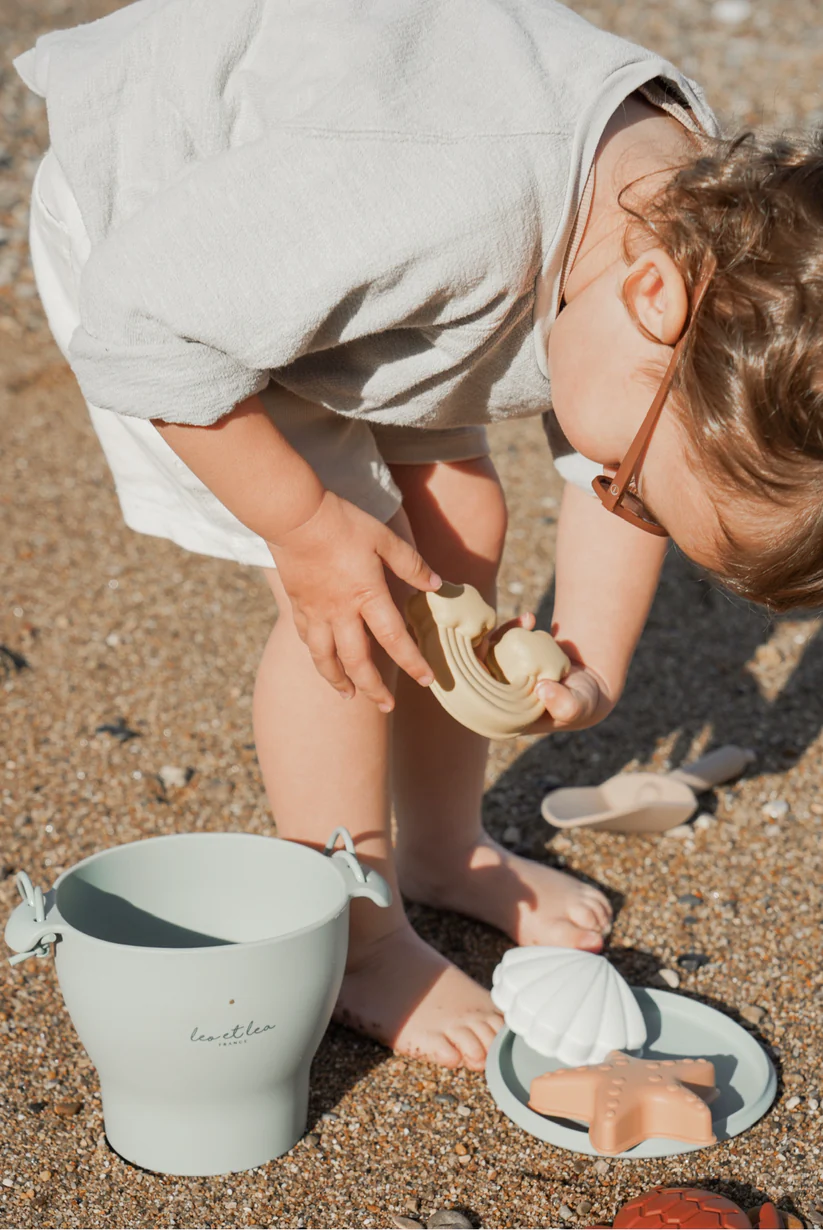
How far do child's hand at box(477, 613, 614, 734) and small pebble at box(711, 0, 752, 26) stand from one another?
Result: 716cm

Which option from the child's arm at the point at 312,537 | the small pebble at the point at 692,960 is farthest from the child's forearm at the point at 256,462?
the small pebble at the point at 692,960

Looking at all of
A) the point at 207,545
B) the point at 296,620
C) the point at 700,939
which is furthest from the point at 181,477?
the point at 700,939

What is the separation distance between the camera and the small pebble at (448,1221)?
1443 millimetres

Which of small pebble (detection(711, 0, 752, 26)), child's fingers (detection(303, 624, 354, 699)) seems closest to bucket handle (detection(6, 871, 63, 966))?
child's fingers (detection(303, 624, 354, 699))

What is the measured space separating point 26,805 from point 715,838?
115cm

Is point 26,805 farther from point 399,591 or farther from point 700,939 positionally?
point 700,939

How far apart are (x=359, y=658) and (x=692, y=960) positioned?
756 mm

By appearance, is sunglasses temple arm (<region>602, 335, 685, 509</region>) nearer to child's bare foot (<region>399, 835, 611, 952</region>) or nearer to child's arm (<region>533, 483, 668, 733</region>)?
child's arm (<region>533, 483, 668, 733</region>)

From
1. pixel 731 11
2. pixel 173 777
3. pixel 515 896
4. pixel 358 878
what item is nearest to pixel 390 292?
pixel 358 878

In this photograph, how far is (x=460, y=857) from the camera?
2.04 meters

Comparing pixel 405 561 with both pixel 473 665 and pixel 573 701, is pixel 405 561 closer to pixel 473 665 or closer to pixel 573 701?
pixel 473 665

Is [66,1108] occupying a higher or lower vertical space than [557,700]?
lower

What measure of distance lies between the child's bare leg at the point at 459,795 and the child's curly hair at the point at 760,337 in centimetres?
60

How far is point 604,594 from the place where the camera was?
1.81m
